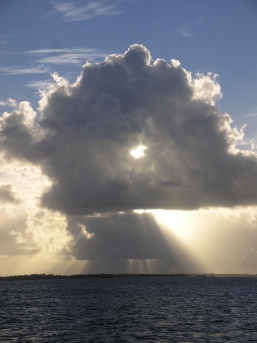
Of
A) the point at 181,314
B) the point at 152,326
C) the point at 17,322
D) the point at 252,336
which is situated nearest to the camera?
the point at 252,336

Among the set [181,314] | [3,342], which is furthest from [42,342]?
[181,314]

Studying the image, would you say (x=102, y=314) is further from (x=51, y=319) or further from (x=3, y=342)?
(x=3, y=342)

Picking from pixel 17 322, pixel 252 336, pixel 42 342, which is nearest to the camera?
pixel 42 342

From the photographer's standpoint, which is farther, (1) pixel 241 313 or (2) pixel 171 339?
(1) pixel 241 313

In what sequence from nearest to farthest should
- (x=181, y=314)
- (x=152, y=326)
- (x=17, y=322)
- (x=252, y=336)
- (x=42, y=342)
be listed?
(x=42, y=342) < (x=252, y=336) < (x=152, y=326) < (x=17, y=322) < (x=181, y=314)

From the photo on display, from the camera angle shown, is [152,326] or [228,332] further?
[152,326]

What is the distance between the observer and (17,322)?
266ft

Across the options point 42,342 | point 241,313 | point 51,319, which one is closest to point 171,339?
point 42,342

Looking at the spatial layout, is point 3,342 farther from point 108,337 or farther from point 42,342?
point 108,337

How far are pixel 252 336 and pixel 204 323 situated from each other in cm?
1332

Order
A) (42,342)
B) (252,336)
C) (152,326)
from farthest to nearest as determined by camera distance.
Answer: (152,326), (252,336), (42,342)

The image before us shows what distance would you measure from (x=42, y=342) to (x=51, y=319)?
25.0 meters

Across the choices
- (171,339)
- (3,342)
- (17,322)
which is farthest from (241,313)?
(3,342)

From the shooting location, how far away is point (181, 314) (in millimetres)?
91062
